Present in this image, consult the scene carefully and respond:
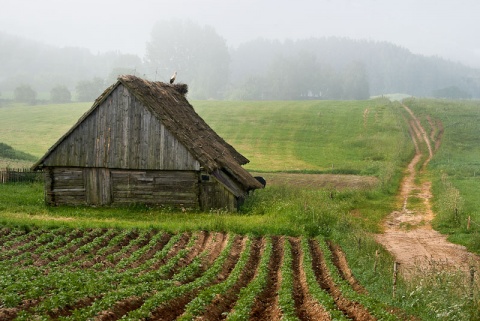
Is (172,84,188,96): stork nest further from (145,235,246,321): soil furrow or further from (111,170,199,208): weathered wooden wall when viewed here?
(145,235,246,321): soil furrow

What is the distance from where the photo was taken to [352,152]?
2320 inches

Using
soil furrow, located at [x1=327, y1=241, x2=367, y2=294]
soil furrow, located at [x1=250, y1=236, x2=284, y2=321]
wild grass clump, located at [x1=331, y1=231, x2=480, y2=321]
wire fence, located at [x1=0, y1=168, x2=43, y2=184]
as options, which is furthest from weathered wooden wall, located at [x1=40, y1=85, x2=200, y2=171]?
wild grass clump, located at [x1=331, y1=231, x2=480, y2=321]

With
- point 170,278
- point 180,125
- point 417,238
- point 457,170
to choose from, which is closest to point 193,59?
point 457,170

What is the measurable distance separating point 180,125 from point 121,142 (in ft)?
11.7

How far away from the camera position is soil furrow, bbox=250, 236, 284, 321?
40.8ft

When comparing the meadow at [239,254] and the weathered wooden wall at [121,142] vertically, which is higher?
the weathered wooden wall at [121,142]

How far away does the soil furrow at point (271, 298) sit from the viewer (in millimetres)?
12436

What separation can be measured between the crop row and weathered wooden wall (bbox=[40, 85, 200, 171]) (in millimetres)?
7003

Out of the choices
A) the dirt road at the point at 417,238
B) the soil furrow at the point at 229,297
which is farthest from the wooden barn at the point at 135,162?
the soil furrow at the point at 229,297

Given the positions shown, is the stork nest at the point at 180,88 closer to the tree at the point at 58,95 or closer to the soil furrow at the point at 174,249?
the soil furrow at the point at 174,249

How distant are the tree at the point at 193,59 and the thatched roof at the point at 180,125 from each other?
390 feet

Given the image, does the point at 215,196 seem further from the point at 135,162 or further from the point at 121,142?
the point at 121,142

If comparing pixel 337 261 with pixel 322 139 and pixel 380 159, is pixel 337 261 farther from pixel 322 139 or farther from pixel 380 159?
pixel 322 139

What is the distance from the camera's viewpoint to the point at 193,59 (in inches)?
6368
